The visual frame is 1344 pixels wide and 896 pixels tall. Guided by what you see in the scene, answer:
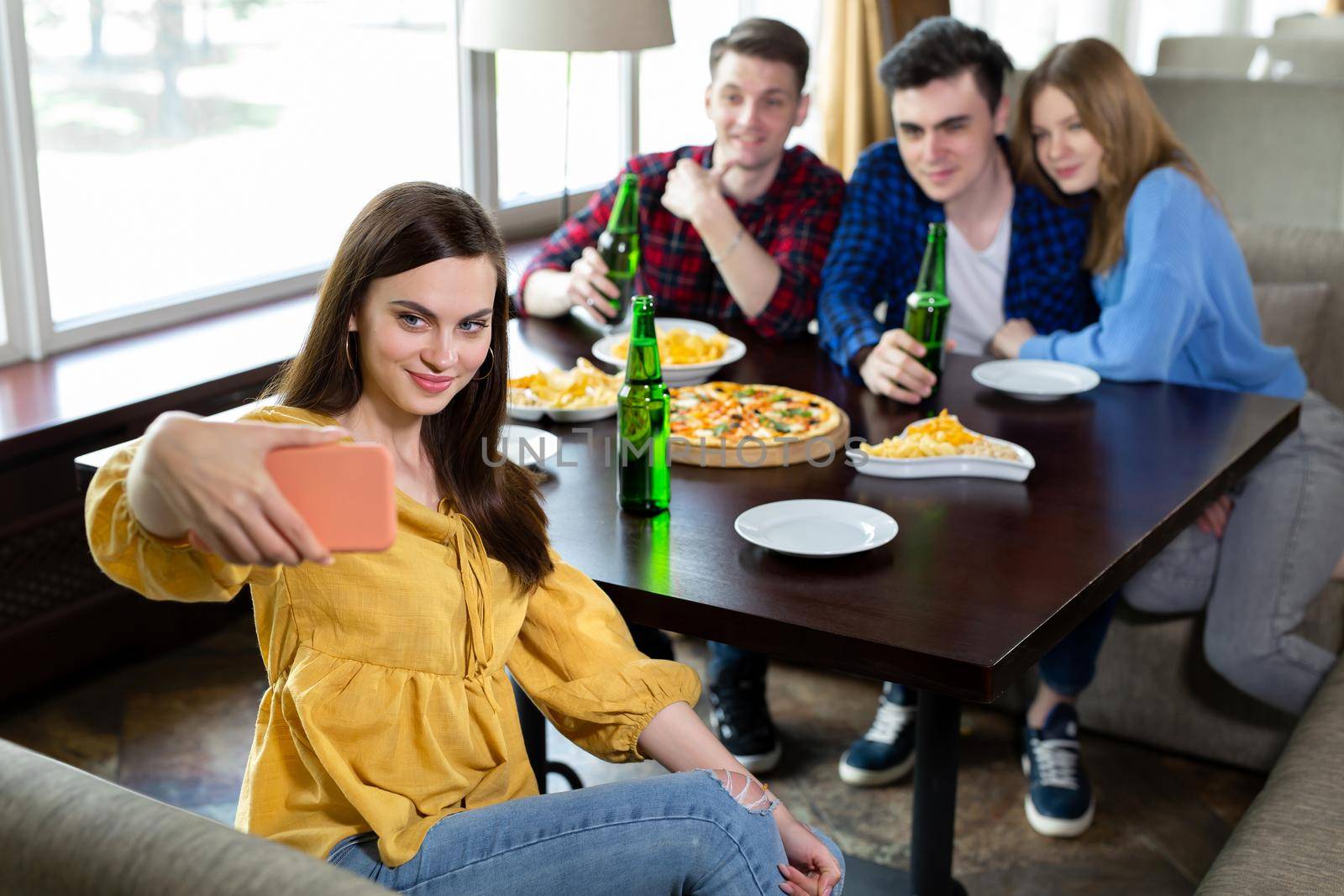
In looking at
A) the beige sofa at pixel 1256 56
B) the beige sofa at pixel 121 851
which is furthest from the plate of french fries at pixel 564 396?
the beige sofa at pixel 1256 56

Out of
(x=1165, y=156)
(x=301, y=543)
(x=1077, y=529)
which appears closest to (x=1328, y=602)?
(x=1165, y=156)

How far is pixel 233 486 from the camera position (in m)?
0.87

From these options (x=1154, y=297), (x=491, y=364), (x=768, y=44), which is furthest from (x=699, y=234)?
(x=491, y=364)

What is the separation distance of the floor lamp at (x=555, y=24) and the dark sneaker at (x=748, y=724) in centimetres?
109

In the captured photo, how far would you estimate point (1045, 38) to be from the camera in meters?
6.53

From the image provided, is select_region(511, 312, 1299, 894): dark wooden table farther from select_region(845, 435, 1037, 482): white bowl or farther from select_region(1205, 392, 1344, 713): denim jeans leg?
select_region(1205, 392, 1344, 713): denim jeans leg

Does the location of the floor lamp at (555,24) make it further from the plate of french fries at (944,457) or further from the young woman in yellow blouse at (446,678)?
the young woman in yellow blouse at (446,678)

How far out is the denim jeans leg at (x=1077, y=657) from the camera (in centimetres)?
235

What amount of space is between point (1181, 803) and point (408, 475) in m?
1.63

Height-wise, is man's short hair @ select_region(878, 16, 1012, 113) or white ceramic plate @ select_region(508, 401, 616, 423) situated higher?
man's short hair @ select_region(878, 16, 1012, 113)

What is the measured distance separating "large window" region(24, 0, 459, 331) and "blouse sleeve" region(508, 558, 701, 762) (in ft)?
6.31

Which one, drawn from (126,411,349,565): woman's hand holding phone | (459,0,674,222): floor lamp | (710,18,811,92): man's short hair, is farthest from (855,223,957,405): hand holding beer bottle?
(126,411,349,565): woman's hand holding phone

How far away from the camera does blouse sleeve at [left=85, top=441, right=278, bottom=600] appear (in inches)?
41.7

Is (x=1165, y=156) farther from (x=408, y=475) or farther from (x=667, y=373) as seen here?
(x=408, y=475)
